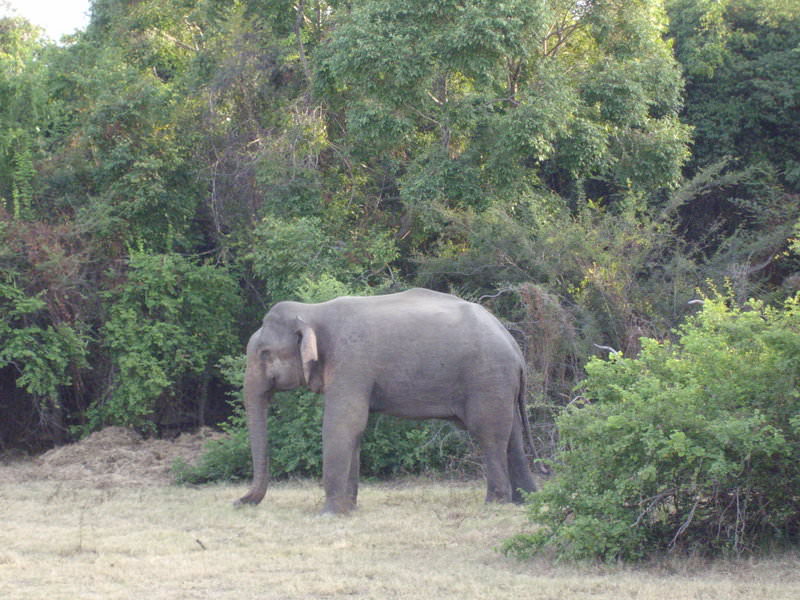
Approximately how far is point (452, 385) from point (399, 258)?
7.05 m

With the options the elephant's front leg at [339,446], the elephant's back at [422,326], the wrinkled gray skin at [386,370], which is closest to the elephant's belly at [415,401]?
the wrinkled gray skin at [386,370]

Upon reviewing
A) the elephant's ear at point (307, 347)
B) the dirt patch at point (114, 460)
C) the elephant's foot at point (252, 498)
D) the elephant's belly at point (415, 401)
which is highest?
the elephant's ear at point (307, 347)

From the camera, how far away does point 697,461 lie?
7789 millimetres

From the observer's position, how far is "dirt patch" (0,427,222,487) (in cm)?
1433

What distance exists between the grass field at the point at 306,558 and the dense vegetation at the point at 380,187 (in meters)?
3.22

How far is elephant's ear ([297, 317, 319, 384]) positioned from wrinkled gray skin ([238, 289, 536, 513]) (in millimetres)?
21

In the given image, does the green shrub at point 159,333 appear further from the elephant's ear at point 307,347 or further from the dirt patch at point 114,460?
the elephant's ear at point 307,347

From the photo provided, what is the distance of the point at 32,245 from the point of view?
54.5ft

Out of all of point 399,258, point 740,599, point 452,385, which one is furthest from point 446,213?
point 740,599

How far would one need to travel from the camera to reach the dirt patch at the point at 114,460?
47.0 feet

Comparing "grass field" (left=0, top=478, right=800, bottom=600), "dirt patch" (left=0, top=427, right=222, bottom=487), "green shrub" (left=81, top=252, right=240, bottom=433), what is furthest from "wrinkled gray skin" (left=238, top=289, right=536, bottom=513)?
"green shrub" (left=81, top=252, right=240, bottom=433)

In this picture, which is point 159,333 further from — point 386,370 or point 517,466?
point 517,466

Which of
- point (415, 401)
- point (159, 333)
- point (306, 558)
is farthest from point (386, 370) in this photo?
point (159, 333)

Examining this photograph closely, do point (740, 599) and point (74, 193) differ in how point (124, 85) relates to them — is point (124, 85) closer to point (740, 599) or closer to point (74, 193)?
point (74, 193)
